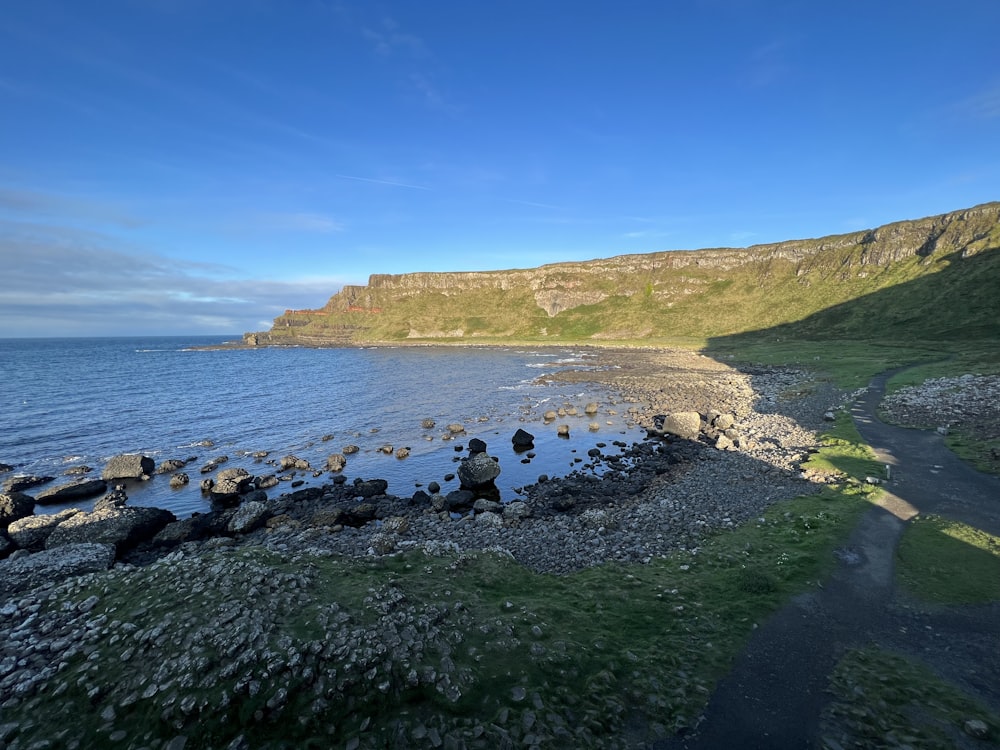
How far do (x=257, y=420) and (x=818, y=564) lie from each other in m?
61.2

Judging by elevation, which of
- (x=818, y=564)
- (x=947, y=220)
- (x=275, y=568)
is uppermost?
(x=947, y=220)

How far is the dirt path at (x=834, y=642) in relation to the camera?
9.97m

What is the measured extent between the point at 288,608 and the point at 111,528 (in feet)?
66.8

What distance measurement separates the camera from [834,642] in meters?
12.6

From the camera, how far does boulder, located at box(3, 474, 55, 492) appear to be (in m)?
33.6

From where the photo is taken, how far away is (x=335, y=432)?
2023 inches

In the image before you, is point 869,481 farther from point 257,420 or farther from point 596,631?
point 257,420

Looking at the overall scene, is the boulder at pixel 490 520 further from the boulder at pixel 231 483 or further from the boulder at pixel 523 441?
the boulder at pixel 231 483

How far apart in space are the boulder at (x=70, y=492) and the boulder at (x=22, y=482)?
2722 millimetres

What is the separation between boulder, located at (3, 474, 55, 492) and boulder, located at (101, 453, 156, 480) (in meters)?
3.91

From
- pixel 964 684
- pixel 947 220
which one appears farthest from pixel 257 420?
pixel 947 220

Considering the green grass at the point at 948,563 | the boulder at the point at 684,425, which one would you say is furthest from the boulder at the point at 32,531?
the boulder at the point at 684,425

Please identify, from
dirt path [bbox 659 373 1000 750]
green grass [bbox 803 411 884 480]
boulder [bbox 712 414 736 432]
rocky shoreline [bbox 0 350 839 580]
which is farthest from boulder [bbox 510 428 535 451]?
dirt path [bbox 659 373 1000 750]

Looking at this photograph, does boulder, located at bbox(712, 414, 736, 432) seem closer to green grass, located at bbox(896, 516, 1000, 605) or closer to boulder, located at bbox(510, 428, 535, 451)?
boulder, located at bbox(510, 428, 535, 451)
